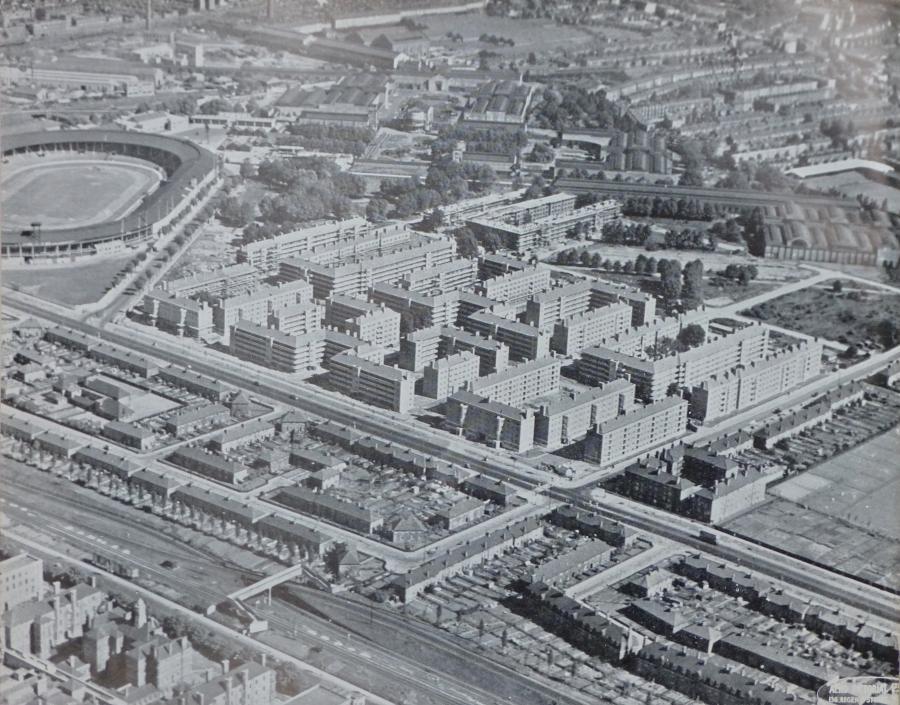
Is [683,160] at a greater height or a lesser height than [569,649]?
greater

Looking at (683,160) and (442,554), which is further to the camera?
(683,160)

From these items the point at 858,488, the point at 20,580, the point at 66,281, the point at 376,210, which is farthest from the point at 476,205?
the point at 20,580

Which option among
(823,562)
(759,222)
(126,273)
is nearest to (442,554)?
(823,562)

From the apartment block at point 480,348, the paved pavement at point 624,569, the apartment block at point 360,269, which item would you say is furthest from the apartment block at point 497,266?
the paved pavement at point 624,569

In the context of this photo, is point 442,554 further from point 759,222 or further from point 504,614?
point 759,222

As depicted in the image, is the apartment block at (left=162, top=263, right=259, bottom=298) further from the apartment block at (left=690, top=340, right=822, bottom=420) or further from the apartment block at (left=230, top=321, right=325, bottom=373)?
the apartment block at (left=690, top=340, right=822, bottom=420)

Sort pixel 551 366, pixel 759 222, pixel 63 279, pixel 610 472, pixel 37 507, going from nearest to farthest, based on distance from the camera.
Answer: pixel 37 507 < pixel 610 472 < pixel 551 366 < pixel 63 279 < pixel 759 222
